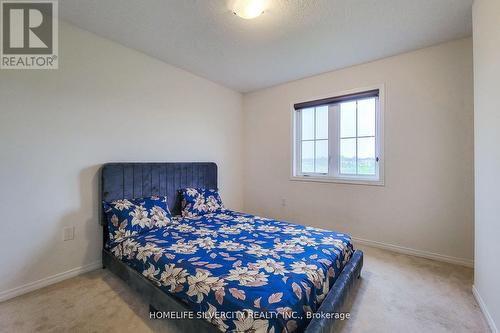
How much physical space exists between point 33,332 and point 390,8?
3.66 meters

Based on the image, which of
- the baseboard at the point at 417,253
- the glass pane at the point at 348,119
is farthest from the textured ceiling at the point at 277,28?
the baseboard at the point at 417,253

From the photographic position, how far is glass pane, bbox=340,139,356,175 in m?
3.05

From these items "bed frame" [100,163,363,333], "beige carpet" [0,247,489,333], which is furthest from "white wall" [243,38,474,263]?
"bed frame" [100,163,363,333]

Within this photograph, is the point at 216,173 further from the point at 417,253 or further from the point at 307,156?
the point at 417,253

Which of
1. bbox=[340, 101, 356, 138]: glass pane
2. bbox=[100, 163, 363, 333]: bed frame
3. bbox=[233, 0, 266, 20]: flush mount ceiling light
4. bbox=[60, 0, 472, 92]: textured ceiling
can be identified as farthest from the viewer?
bbox=[340, 101, 356, 138]: glass pane

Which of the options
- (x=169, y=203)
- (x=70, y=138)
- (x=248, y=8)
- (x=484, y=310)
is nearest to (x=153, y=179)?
(x=169, y=203)

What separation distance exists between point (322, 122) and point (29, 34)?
3467mm

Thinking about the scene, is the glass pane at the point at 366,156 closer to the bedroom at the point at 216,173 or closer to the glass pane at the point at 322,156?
the bedroom at the point at 216,173

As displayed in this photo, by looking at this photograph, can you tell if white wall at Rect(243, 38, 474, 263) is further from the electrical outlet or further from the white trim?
the electrical outlet

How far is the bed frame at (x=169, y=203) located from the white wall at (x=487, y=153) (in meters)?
0.82

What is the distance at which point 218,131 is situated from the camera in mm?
3678

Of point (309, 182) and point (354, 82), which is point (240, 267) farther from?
point (354, 82)

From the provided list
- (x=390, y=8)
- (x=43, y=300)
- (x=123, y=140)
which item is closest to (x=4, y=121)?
(x=123, y=140)

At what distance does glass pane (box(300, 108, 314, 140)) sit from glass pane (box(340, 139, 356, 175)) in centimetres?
52
